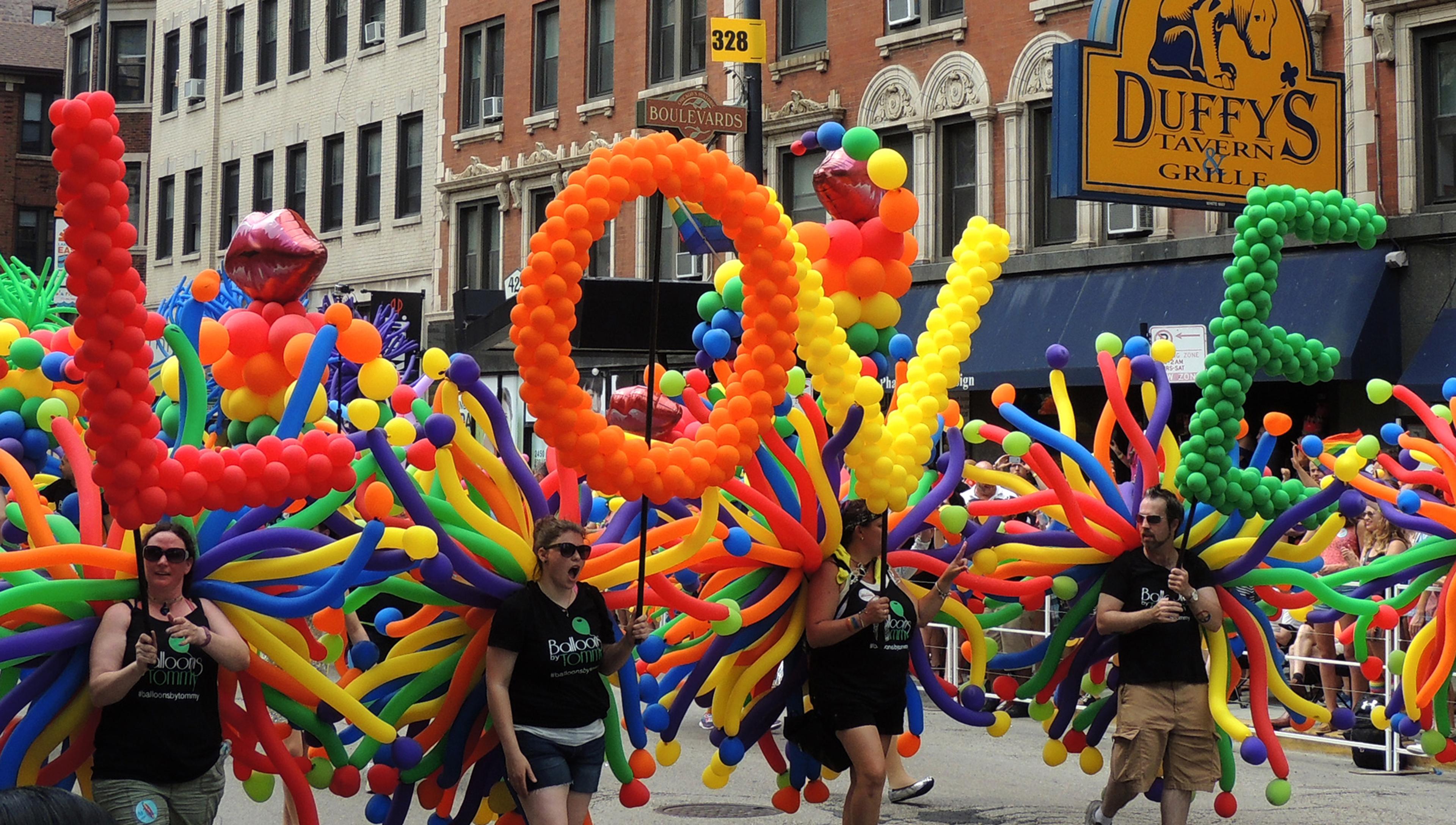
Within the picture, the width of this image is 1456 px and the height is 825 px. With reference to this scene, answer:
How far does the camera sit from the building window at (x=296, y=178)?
108 ft

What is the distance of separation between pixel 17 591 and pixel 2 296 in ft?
36.6

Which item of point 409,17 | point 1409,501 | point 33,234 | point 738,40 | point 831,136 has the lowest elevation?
point 1409,501

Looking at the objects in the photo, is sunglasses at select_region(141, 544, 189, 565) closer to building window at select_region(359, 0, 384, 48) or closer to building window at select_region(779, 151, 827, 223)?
building window at select_region(779, 151, 827, 223)

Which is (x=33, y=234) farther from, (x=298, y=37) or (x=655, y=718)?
(x=655, y=718)

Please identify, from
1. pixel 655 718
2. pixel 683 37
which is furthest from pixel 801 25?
pixel 655 718

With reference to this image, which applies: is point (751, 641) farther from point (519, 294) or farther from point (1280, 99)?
point (1280, 99)

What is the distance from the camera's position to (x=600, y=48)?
87.4ft

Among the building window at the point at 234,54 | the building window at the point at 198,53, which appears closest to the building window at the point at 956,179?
the building window at the point at 234,54

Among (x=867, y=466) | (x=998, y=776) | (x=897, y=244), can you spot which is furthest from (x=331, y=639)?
(x=998, y=776)

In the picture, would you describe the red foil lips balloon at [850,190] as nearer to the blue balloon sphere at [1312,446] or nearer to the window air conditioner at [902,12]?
the blue balloon sphere at [1312,446]

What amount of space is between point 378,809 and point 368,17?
87.9ft

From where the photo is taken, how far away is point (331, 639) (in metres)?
6.88

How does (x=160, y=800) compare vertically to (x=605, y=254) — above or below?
below

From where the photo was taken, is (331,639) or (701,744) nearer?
(331,639)
